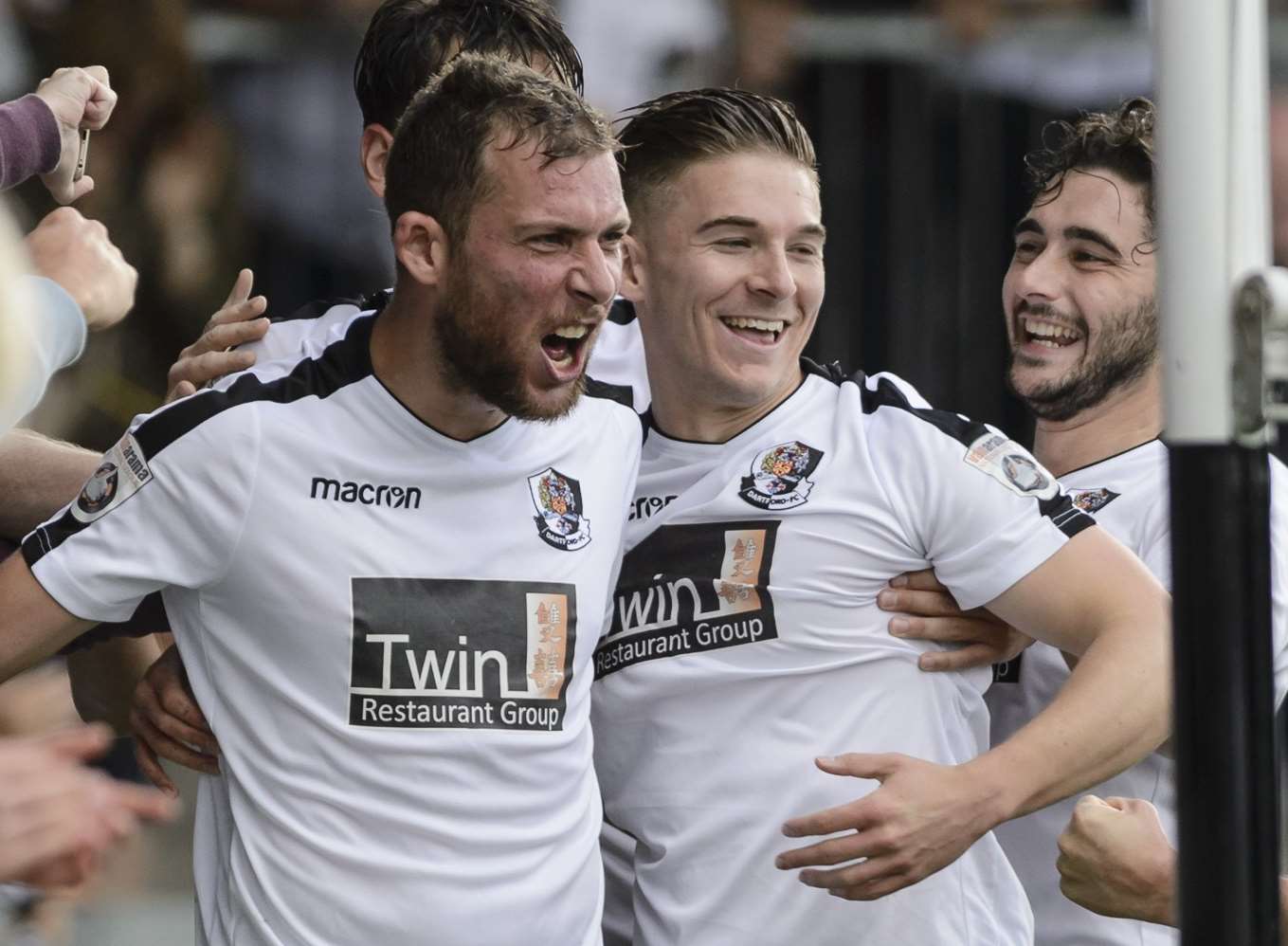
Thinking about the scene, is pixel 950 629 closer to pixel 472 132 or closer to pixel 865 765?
pixel 865 765

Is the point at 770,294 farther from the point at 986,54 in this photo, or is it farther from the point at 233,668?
the point at 986,54

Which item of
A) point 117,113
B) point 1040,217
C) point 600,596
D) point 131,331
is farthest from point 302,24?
point 600,596

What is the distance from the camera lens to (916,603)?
3000mm

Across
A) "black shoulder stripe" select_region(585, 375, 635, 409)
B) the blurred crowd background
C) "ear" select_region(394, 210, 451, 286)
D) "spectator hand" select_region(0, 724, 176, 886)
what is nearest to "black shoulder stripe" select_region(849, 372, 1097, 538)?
"black shoulder stripe" select_region(585, 375, 635, 409)

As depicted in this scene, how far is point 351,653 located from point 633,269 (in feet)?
3.55

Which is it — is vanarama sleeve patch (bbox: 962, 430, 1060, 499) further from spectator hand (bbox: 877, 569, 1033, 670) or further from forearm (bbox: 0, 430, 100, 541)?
forearm (bbox: 0, 430, 100, 541)

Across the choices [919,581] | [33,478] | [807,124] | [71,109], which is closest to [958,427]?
[919,581]

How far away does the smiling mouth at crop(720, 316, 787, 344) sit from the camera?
3.24 metres

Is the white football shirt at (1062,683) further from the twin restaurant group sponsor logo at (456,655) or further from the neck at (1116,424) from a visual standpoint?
the twin restaurant group sponsor logo at (456,655)

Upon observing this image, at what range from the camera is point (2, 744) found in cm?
200

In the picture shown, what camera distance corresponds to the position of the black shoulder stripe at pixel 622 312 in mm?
3699

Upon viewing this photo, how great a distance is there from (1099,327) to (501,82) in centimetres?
130

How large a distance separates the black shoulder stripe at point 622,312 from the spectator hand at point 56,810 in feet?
6.03

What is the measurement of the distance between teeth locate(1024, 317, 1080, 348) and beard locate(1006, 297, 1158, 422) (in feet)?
0.07
